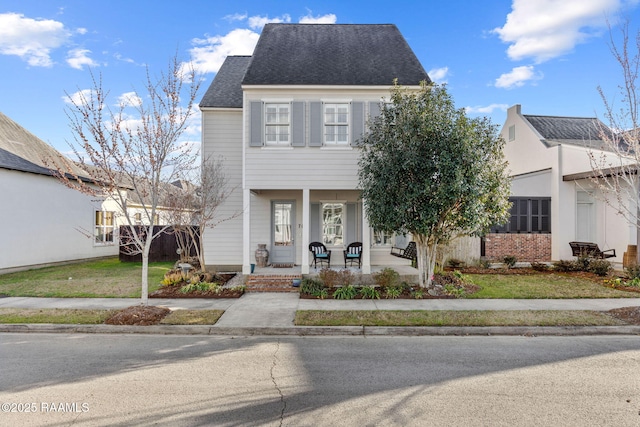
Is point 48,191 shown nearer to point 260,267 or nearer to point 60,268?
point 60,268

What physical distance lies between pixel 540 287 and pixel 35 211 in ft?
67.3

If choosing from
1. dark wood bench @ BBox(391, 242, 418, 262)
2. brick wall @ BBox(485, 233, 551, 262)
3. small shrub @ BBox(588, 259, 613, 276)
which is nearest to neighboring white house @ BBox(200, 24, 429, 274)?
dark wood bench @ BBox(391, 242, 418, 262)

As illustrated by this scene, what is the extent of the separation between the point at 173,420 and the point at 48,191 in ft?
56.7

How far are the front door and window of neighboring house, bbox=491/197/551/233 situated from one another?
10.2 m

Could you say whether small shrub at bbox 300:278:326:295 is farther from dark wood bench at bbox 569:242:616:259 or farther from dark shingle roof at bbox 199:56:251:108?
dark wood bench at bbox 569:242:616:259

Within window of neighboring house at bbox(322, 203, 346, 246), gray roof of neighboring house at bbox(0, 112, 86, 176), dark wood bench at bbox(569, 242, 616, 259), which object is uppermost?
gray roof of neighboring house at bbox(0, 112, 86, 176)

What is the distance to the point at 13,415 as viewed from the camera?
13.3ft

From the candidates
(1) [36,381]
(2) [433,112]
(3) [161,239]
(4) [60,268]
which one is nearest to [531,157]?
(2) [433,112]

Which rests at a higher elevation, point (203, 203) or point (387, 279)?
point (203, 203)

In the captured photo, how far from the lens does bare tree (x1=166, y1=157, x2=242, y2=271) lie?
484 inches

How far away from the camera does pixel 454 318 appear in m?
Answer: 7.93

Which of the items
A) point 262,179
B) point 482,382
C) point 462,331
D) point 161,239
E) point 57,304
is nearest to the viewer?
point 482,382

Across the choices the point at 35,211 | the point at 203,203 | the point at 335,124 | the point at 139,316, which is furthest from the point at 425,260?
the point at 35,211

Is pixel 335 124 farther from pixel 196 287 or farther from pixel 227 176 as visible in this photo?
pixel 196 287
